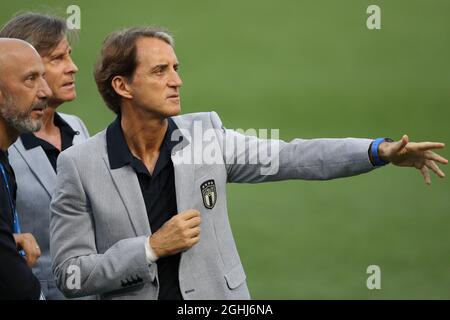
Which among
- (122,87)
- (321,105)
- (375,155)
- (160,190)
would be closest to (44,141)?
(122,87)

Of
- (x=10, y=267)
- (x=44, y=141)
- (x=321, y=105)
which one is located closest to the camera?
(x=10, y=267)

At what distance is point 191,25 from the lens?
1574 cm

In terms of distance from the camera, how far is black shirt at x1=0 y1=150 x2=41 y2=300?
3953 mm

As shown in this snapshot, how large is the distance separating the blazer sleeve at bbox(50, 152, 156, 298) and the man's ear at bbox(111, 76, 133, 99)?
0.42 meters

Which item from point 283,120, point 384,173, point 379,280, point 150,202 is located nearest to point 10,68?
point 150,202

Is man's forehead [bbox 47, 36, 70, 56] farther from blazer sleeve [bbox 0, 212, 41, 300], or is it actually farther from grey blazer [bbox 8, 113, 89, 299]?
blazer sleeve [bbox 0, 212, 41, 300]

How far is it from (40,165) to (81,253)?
2.61 feet

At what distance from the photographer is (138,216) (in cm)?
448

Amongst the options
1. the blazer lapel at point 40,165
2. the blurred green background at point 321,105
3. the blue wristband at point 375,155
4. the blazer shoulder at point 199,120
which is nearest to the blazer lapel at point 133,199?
the blazer shoulder at point 199,120

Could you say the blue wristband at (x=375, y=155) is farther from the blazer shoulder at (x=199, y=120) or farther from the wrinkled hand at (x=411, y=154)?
→ the blazer shoulder at (x=199, y=120)

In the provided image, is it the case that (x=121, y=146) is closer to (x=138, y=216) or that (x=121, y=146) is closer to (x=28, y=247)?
(x=138, y=216)

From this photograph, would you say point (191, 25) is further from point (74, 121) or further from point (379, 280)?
point (74, 121)

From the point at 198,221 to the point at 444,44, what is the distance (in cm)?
1067

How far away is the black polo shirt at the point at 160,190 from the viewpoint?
448cm
